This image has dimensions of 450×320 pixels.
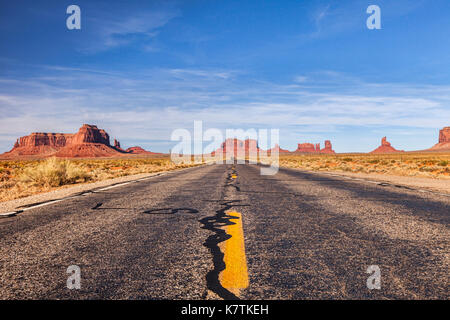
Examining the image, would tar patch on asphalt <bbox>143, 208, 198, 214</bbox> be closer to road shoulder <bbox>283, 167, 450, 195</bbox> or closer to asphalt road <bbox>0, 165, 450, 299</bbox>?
asphalt road <bbox>0, 165, 450, 299</bbox>

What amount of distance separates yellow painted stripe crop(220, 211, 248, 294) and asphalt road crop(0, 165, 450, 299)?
6 centimetres

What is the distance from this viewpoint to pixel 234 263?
2752mm

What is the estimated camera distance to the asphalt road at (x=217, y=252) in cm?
221

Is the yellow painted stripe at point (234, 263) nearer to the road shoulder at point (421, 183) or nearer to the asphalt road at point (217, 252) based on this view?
the asphalt road at point (217, 252)

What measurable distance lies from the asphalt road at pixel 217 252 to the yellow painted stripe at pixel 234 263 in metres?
0.06

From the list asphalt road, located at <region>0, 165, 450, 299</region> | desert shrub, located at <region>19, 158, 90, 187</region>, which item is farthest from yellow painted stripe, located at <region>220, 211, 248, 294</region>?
desert shrub, located at <region>19, 158, 90, 187</region>

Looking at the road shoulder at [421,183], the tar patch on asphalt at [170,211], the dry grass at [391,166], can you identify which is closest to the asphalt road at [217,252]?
the tar patch on asphalt at [170,211]

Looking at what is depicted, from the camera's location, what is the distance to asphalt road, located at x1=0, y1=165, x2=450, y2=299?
221 cm

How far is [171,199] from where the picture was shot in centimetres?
720

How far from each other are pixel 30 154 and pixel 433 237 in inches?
8966
